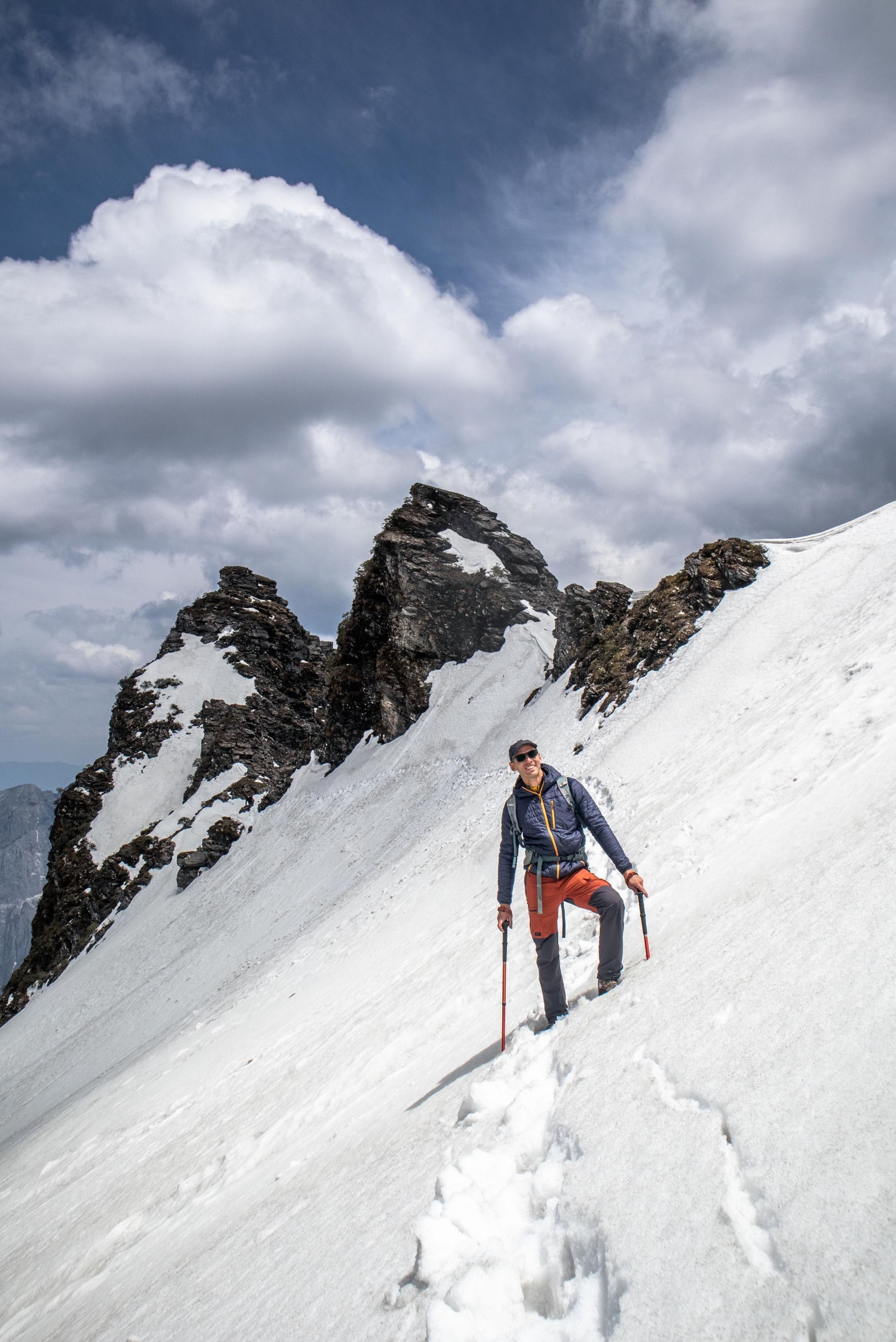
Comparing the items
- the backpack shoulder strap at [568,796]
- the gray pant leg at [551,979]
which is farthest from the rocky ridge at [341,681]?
the gray pant leg at [551,979]

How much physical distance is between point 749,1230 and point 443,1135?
285 centimetres

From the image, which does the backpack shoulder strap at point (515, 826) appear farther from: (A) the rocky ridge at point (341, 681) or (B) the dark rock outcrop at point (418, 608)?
(B) the dark rock outcrop at point (418, 608)

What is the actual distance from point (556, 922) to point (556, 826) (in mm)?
857

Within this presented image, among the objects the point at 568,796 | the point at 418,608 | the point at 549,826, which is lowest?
the point at 549,826

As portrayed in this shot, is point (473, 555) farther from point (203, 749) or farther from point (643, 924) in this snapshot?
point (643, 924)

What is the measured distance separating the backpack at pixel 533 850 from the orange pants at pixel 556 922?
5 cm

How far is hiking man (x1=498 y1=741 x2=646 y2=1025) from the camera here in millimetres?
5949

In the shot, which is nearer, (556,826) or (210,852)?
(556,826)

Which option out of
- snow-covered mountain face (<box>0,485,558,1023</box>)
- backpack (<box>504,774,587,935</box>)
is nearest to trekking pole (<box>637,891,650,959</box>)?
backpack (<box>504,774,587,935</box>)

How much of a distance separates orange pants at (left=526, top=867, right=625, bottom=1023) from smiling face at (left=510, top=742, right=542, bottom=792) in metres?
0.84

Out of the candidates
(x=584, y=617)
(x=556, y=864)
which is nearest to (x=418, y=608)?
(x=584, y=617)

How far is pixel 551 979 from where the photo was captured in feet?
19.8

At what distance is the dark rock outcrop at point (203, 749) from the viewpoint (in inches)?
1928

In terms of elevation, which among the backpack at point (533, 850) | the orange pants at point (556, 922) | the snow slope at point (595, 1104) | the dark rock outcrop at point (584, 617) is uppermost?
the dark rock outcrop at point (584, 617)
